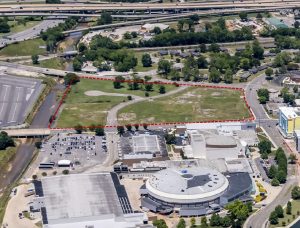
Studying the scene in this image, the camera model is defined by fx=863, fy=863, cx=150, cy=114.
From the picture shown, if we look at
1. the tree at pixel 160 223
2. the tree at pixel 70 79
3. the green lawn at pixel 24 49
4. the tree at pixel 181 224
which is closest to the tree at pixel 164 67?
the tree at pixel 70 79

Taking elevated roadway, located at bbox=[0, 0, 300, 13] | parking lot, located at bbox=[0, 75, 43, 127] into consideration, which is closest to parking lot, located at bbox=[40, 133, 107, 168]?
parking lot, located at bbox=[0, 75, 43, 127]

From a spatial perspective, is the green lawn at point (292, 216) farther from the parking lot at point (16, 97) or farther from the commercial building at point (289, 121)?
the parking lot at point (16, 97)

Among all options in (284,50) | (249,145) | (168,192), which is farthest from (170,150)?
(284,50)

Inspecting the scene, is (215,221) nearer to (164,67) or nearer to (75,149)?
(75,149)

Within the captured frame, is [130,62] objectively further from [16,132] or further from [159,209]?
[159,209]

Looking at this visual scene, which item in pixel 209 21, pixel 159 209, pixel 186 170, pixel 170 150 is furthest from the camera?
pixel 209 21

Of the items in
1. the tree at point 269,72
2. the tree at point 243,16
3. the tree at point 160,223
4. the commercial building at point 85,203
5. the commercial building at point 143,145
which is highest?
the commercial building at point 85,203
